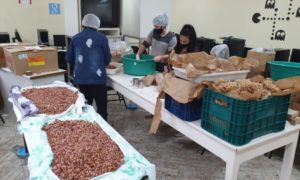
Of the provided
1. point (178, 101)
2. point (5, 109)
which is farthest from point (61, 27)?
point (178, 101)

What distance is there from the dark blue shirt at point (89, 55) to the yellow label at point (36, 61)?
1.90 ft

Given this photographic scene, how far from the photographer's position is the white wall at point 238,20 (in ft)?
14.6

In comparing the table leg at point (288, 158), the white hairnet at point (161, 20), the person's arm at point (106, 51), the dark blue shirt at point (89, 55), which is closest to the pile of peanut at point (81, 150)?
the dark blue shirt at point (89, 55)

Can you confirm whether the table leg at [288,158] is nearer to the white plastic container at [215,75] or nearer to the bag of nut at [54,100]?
the white plastic container at [215,75]

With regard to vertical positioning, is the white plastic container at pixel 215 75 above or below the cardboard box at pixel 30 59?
above

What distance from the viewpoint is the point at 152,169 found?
4.54ft

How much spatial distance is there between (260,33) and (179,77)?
3923 mm

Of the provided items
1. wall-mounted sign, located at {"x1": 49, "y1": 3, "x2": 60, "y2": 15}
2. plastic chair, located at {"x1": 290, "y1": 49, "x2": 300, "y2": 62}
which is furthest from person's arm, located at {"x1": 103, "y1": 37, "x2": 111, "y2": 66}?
wall-mounted sign, located at {"x1": 49, "y1": 3, "x2": 60, "y2": 15}

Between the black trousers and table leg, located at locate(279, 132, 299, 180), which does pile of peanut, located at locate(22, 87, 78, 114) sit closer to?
the black trousers

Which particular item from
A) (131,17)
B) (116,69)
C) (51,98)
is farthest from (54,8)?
(51,98)

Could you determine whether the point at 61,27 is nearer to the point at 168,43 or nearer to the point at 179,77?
the point at 168,43

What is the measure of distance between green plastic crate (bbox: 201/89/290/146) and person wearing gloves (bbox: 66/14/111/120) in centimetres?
147

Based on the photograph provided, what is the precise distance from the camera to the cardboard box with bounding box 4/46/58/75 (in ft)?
9.84

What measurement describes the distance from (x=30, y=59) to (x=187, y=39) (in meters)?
1.94
